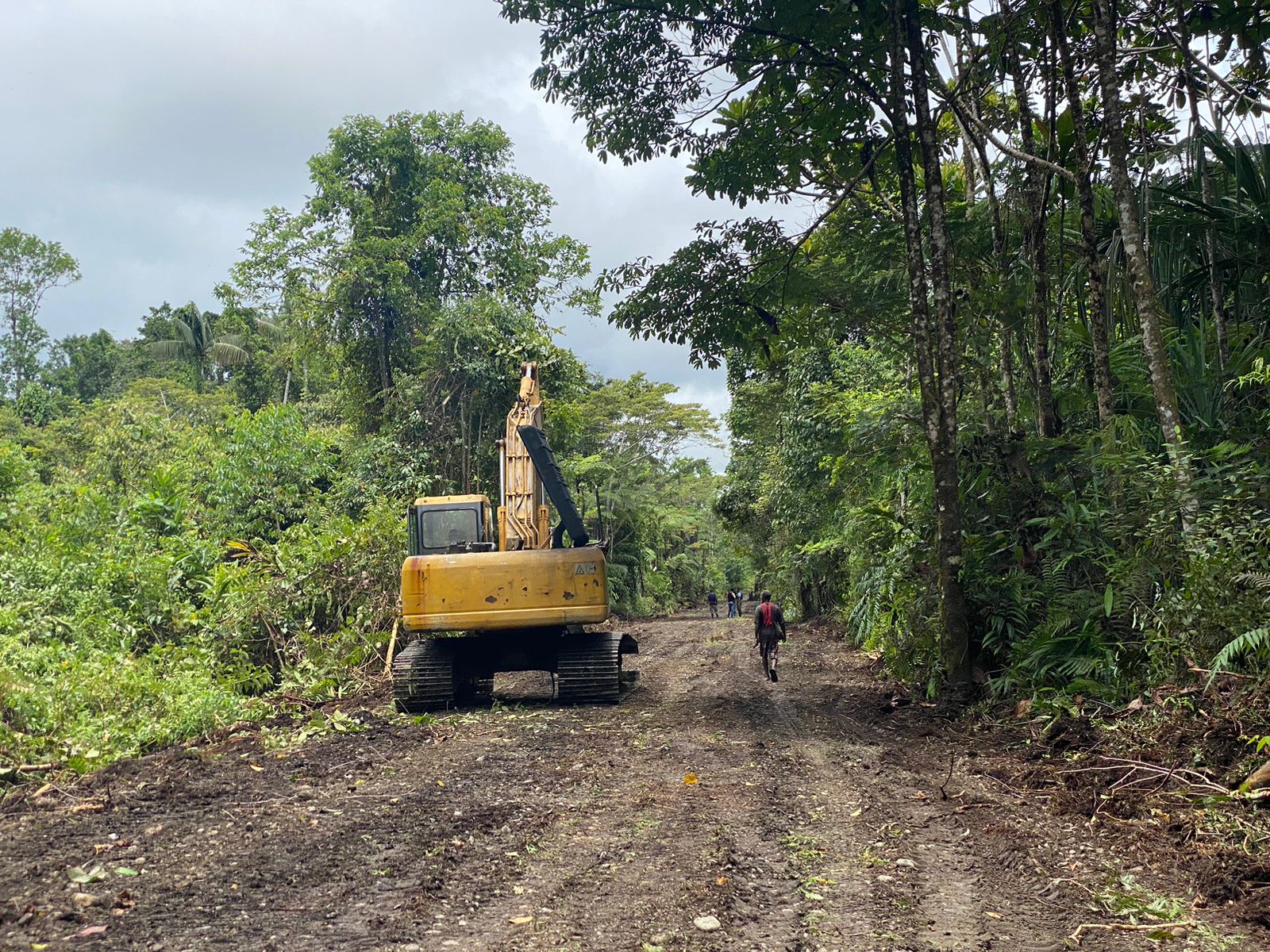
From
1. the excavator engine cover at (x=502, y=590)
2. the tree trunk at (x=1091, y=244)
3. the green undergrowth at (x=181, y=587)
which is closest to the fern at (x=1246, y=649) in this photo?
the tree trunk at (x=1091, y=244)

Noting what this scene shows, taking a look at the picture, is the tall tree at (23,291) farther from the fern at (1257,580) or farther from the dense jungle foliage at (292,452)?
the fern at (1257,580)

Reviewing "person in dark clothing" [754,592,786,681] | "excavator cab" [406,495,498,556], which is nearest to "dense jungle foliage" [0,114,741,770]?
"excavator cab" [406,495,498,556]

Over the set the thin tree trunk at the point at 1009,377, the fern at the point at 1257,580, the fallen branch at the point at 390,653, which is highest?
the thin tree trunk at the point at 1009,377

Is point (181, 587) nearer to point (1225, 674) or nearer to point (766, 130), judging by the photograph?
point (766, 130)

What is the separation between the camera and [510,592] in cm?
1245

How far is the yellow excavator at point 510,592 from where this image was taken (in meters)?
12.4

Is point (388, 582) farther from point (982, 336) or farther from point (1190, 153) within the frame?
point (1190, 153)

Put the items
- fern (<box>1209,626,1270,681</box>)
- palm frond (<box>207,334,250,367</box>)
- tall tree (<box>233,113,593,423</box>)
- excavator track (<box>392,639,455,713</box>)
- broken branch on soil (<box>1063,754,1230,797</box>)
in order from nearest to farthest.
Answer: broken branch on soil (<box>1063,754,1230,797</box>)
fern (<box>1209,626,1270,681</box>)
excavator track (<box>392,639,455,713</box>)
tall tree (<box>233,113,593,423</box>)
palm frond (<box>207,334,250,367</box>)

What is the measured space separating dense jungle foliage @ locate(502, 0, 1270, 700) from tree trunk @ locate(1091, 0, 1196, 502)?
0.02 metres

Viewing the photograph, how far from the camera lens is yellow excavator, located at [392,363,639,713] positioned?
1239 centimetres

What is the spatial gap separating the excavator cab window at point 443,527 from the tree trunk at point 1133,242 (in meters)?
9.14

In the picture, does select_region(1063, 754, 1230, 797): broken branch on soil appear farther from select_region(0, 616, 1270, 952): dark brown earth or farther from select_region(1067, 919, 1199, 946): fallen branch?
select_region(1067, 919, 1199, 946): fallen branch

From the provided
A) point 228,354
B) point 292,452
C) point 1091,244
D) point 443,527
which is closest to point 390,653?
point 443,527

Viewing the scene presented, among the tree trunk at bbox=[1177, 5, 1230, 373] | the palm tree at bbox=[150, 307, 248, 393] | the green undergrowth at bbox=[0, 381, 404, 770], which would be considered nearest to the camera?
the tree trunk at bbox=[1177, 5, 1230, 373]
